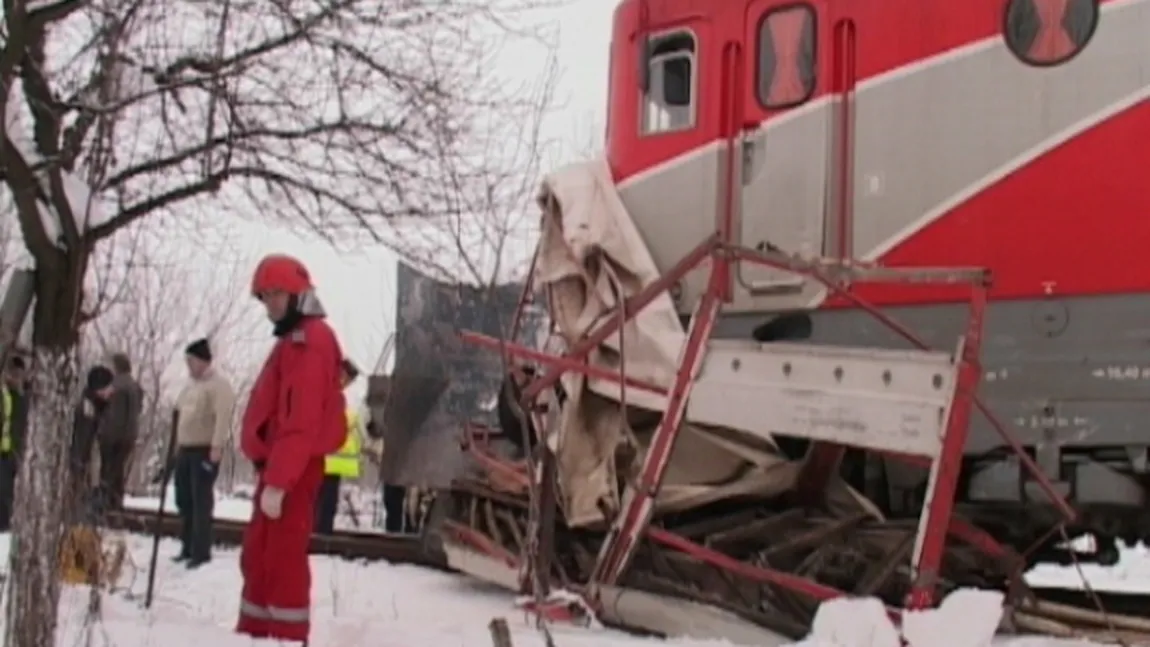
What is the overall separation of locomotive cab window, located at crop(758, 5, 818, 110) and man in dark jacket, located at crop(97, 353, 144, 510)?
6166 mm

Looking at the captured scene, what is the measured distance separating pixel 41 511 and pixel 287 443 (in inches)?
36.2

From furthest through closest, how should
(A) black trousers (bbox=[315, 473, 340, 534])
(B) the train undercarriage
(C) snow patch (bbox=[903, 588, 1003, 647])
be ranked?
(A) black trousers (bbox=[315, 473, 340, 534])
(B) the train undercarriage
(C) snow patch (bbox=[903, 588, 1003, 647])

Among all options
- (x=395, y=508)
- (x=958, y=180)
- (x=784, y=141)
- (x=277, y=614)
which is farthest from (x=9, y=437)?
(x=958, y=180)

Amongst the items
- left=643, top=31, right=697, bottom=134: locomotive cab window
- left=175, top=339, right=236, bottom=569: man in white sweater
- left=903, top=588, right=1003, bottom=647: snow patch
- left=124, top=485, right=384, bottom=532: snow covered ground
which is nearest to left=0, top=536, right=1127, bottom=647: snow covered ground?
left=903, top=588, right=1003, bottom=647: snow patch

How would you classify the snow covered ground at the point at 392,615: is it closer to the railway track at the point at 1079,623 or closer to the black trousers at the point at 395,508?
the railway track at the point at 1079,623

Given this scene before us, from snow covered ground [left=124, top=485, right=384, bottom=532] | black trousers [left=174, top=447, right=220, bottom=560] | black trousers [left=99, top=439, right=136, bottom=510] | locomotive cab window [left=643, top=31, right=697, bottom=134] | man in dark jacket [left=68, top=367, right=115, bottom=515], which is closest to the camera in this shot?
locomotive cab window [left=643, top=31, right=697, bottom=134]

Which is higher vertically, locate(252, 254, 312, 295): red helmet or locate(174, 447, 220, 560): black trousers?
locate(252, 254, 312, 295): red helmet

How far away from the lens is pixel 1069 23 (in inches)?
247

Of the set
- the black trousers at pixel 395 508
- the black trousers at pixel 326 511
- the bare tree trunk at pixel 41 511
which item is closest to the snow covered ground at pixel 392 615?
the bare tree trunk at pixel 41 511

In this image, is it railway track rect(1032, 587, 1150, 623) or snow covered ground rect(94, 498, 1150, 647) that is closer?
snow covered ground rect(94, 498, 1150, 647)

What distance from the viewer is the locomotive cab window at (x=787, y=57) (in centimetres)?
699

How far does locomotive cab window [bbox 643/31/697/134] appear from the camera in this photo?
297 inches

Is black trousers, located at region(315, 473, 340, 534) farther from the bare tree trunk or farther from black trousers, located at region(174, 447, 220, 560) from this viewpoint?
the bare tree trunk

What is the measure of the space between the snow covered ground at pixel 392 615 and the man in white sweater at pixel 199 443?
0.21 m
